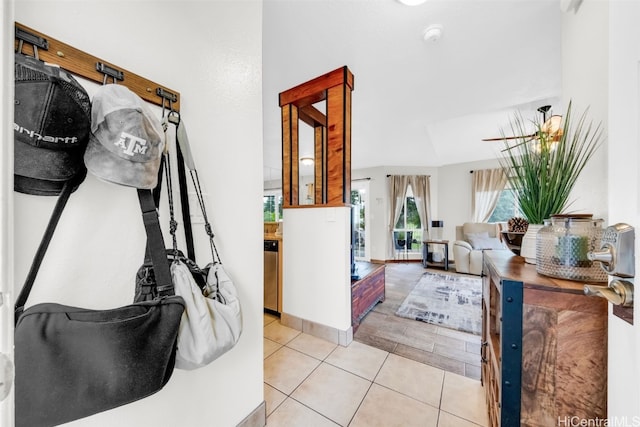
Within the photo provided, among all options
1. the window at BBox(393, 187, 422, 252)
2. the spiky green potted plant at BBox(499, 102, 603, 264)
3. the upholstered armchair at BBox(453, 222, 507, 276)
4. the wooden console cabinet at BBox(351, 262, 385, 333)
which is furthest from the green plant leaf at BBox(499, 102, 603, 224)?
the window at BBox(393, 187, 422, 252)

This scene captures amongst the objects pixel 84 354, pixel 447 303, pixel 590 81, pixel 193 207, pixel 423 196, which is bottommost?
pixel 447 303

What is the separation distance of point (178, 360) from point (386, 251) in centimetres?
577

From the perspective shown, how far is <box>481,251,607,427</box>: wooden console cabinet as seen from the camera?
626mm

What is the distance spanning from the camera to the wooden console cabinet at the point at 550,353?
626 mm

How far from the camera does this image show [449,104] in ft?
9.29

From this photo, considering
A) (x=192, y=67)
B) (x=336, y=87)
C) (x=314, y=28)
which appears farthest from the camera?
(x=336, y=87)

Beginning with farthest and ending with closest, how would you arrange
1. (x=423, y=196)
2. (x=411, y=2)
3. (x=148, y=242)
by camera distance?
(x=423, y=196) < (x=411, y=2) < (x=148, y=242)

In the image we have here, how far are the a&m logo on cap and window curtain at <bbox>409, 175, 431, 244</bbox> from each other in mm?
6171

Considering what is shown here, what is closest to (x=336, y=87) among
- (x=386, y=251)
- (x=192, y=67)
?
(x=192, y=67)

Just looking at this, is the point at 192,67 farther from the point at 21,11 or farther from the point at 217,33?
the point at 21,11

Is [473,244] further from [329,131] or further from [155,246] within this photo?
[155,246]

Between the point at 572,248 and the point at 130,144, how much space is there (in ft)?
4.30

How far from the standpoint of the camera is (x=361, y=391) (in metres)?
1.49

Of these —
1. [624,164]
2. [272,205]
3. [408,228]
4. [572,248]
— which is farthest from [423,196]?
[624,164]
